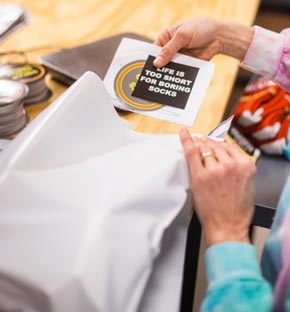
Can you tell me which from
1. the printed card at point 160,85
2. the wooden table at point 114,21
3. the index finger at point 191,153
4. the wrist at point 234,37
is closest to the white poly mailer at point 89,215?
the index finger at point 191,153

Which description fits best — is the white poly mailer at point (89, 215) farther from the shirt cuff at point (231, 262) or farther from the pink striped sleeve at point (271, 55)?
the pink striped sleeve at point (271, 55)

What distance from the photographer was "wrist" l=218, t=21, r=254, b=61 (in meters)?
1.15

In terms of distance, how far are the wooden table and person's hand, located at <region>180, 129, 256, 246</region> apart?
272 millimetres

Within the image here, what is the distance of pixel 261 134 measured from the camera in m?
1.48

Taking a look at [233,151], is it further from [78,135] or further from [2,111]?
[2,111]

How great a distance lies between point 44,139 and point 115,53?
406 millimetres

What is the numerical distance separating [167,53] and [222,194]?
0.38 m

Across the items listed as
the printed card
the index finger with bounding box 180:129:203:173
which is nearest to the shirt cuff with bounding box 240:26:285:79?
the printed card

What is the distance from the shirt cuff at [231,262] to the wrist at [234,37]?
57 cm

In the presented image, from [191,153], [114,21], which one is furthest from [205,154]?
[114,21]

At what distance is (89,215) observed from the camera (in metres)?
0.68

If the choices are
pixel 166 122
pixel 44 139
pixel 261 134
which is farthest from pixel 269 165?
pixel 44 139

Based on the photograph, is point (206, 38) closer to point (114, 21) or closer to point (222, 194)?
point (114, 21)

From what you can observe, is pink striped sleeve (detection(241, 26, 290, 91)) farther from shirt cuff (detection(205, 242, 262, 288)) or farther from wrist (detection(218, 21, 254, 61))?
shirt cuff (detection(205, 242, 262, 288))
